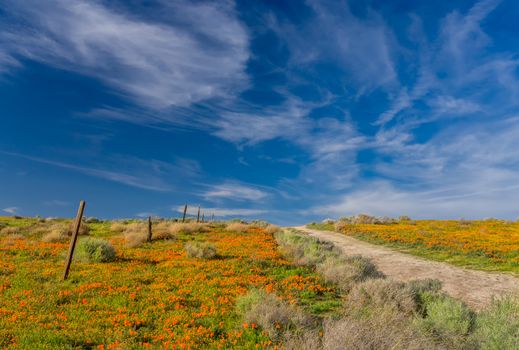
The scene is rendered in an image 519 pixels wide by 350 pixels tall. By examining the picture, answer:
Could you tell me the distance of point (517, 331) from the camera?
891 centimetres

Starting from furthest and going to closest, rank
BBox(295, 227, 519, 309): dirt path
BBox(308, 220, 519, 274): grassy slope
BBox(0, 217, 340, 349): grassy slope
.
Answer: BBox(308, 220, 519, 274): grassy slope
BBox(295, 227, 519, 309): dirt path
BBox(0, 217, 340, 349): grassy slope

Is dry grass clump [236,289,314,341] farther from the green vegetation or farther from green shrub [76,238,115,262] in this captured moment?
green shrub [76,238,115,262]

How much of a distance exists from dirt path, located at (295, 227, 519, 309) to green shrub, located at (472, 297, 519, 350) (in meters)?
5.66

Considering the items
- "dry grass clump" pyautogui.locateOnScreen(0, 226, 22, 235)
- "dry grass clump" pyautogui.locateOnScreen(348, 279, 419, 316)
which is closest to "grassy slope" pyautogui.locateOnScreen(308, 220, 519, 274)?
"dry grass clump" pyautogui.locateOnScreen(348, 279, 419, 316)

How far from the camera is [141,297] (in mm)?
13859

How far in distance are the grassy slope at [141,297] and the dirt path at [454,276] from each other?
22.3 ft

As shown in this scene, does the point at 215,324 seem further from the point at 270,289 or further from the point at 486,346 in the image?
the point at 486,346

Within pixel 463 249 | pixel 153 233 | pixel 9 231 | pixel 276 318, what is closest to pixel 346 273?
pixel 276 318

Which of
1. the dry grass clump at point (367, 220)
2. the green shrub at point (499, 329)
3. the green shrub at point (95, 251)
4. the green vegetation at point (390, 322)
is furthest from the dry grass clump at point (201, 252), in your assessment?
the dry grass clump at point (367, 220)

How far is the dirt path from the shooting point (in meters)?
17.7

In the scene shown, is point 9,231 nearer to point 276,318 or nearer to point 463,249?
point 276,318

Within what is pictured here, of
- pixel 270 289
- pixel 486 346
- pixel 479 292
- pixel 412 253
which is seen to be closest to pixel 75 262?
pixel 270 289

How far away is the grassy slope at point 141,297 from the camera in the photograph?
9805 mm

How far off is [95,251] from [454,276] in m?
20.7
